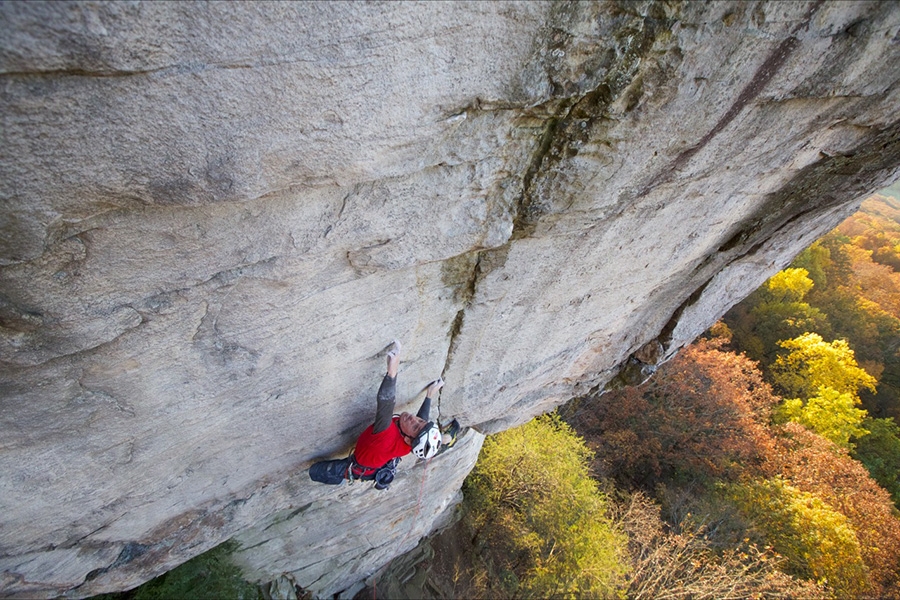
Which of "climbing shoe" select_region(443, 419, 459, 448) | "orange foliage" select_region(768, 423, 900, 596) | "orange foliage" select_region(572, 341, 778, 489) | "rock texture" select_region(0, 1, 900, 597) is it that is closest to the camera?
"rock texture" select_region(0, 1, 900, 597)

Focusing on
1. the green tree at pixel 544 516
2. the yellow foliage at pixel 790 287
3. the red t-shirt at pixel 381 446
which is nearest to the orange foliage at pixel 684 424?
the green tree at pixel 544 516

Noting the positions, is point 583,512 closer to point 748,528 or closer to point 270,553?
point 748,528

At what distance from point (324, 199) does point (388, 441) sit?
5.84 feet

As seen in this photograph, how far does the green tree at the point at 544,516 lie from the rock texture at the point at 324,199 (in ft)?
14.7

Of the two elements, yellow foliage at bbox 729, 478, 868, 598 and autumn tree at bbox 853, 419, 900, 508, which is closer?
Answer: yellow foliage at bbox 729, 478, 868, 598

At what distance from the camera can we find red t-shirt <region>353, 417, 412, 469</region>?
9.71 feet

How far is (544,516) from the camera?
6.85m

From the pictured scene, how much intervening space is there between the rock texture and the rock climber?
13 cm

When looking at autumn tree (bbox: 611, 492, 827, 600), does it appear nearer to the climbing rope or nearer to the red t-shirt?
the climbing rope

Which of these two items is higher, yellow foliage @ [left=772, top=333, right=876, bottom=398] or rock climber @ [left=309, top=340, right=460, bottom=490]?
rock climber @ [left=309, top=340, right=460, bottom=490]

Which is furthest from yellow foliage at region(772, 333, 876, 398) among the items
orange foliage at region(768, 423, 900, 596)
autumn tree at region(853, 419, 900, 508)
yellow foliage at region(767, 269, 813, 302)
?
orange foliage at region(768, 423, 900, 596)

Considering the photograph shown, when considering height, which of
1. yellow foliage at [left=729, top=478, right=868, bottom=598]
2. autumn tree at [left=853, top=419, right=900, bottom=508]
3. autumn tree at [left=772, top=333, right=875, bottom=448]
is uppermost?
autumn tree at [left=772, top=333, right=875, bottom=448]

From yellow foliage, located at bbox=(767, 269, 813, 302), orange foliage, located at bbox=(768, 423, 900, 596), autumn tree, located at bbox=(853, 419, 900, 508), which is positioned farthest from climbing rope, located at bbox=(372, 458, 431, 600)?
yellow foliage, located at bbox=(767, 269, 813, 302)

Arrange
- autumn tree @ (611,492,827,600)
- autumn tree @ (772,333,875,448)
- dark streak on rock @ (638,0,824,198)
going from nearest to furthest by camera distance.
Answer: dark streak on rock @ (638,0,824,198) < autumn tree @ (611,492,827,600) < autumn tree @ (772,333,875,448)
